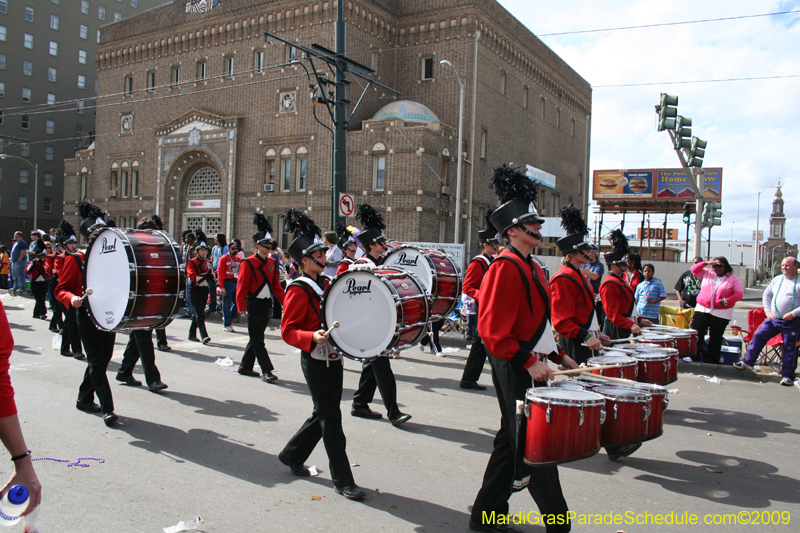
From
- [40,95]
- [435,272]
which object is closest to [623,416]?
[435,272]

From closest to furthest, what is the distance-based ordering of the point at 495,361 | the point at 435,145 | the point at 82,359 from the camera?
the point at 495,361 < the point at 82,359 < the point at 435,145

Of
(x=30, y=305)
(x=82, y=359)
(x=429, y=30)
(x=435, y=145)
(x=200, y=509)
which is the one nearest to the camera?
(x=200, y=509)

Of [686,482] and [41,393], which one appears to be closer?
[686,482]

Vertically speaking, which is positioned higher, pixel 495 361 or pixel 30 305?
pixel 495 361

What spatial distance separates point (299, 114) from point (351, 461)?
2682 cm

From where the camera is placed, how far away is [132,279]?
6.14 m

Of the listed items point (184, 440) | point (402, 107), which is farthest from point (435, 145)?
point (184, 440)

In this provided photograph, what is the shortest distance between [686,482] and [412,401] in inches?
134

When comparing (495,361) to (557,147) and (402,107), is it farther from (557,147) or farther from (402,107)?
(557,147)

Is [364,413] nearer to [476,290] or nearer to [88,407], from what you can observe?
[476,290]

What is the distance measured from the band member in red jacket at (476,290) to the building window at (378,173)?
62.6 ft

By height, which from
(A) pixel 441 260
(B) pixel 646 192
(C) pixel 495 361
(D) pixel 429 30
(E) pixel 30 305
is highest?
(D) pixel 429 30

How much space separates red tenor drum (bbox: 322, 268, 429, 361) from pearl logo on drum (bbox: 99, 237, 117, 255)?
9.55 feet

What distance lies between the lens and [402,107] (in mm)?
28625
